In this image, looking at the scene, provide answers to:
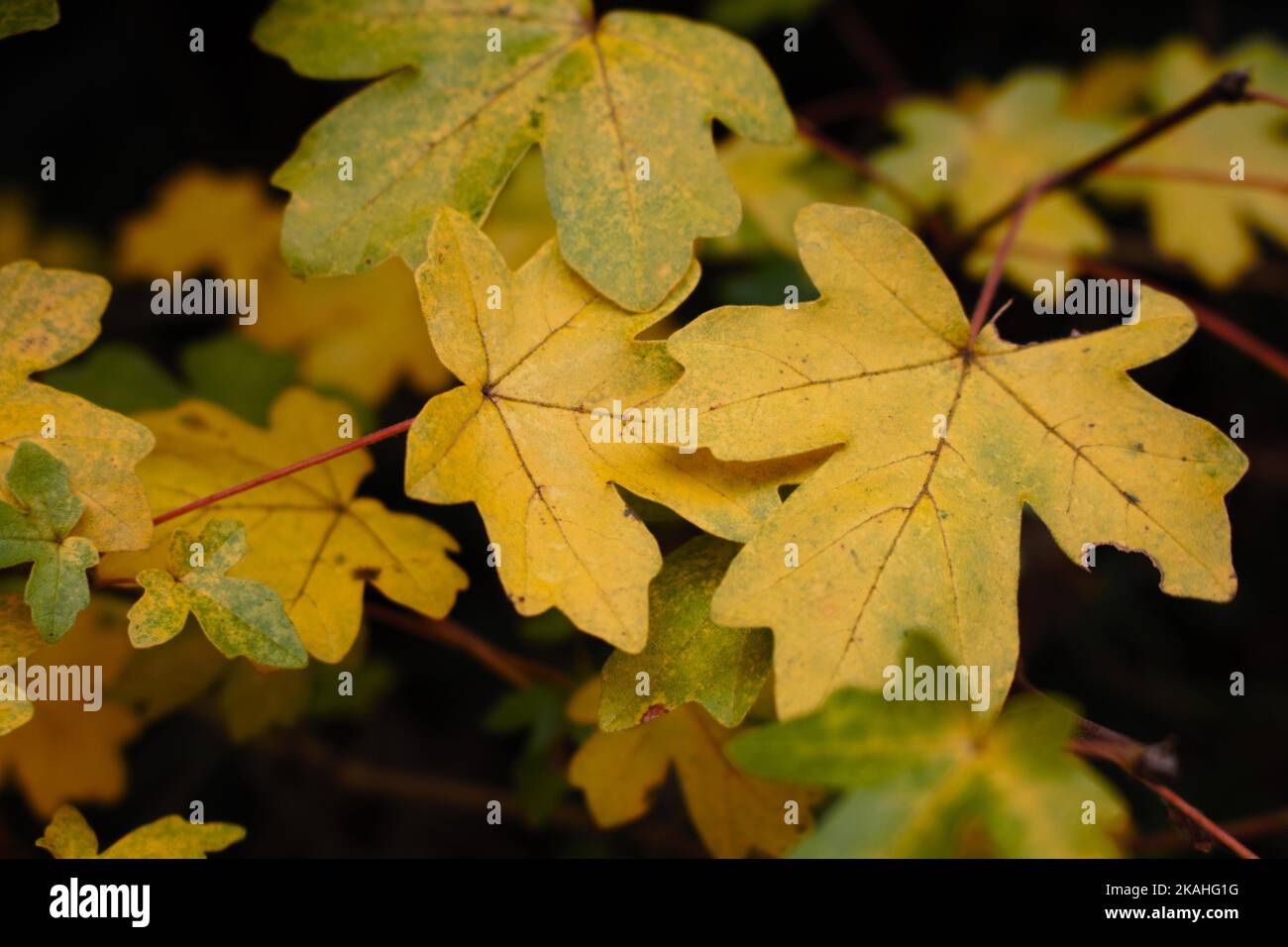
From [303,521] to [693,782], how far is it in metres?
0.72

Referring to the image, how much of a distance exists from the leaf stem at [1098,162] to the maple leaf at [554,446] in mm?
454

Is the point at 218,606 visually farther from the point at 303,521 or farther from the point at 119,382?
the point at 119,382

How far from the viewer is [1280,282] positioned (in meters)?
2.84

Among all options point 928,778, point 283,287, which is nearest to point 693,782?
point 928,778

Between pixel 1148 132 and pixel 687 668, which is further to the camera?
pixel 1148 132

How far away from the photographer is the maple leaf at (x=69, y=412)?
1192mm

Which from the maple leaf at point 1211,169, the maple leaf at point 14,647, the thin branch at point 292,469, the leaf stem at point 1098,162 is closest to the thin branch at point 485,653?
the thin branch at point 292,469

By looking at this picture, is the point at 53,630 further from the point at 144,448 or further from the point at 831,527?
the point at 831,527

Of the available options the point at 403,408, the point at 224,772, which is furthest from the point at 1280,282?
the point at 224,772

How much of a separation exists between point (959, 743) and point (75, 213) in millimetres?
3314

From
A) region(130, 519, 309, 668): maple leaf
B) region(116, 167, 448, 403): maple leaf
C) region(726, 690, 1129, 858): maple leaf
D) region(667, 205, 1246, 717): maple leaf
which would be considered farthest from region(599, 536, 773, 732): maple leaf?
region(116, 167, 448, 403): maple leaf

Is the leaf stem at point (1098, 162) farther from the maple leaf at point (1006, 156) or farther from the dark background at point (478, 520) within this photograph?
the dark background at point (478, 520)

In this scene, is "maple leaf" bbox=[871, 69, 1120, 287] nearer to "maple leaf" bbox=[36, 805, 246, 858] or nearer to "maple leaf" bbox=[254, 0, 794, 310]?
"maple leaf" bbox=[254, 0, 794, 310]

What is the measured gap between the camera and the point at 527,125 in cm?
145
